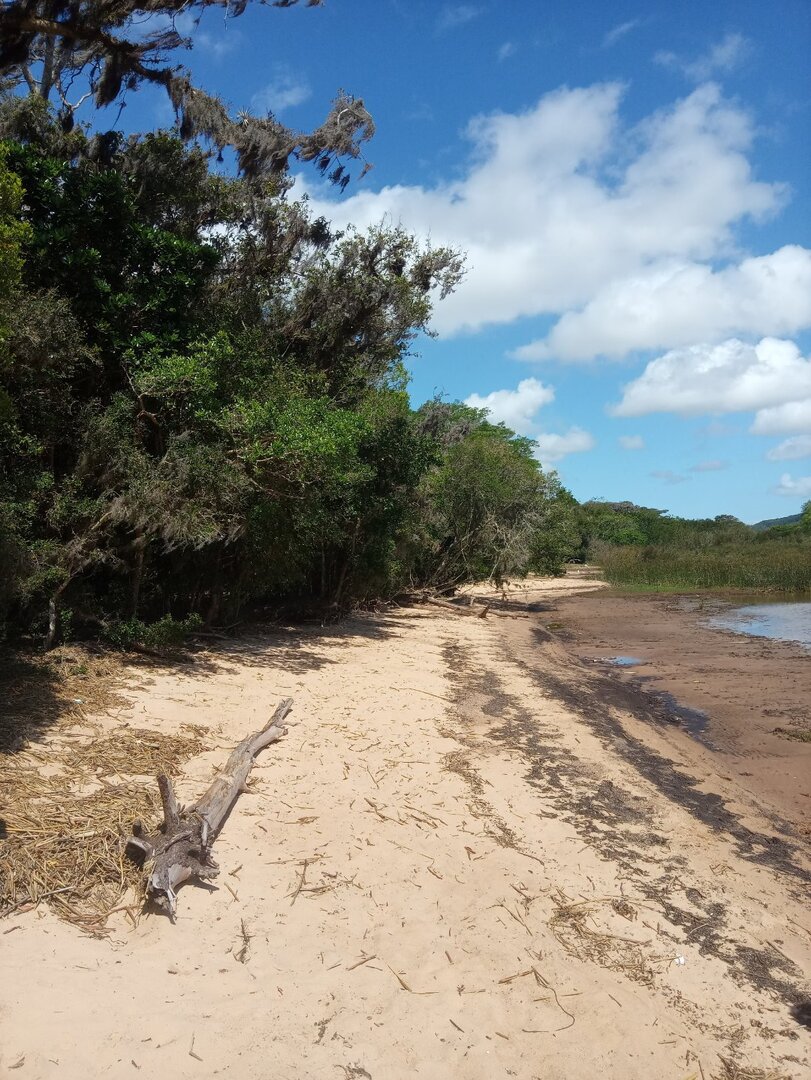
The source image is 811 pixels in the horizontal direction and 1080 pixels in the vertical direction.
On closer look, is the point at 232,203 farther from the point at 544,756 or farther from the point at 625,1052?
the point at 625,1052

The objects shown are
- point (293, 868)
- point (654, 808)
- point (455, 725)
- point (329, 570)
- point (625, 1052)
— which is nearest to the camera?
point (625, 1052)

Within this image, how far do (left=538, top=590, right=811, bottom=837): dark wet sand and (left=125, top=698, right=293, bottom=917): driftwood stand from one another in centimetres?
554

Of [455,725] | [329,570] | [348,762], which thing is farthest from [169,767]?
[329,570]

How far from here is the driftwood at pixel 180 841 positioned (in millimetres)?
4516

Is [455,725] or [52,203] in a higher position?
[52,203]

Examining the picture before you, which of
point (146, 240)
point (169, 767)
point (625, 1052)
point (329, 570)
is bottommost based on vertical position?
point (625, 1052)

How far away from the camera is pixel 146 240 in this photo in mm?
11477

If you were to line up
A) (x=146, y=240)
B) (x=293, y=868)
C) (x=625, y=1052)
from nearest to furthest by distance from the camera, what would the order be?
1. (x=625, y=1052)
2. (x=293, y=868)
3. (x=146, y=240)

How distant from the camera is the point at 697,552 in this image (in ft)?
189

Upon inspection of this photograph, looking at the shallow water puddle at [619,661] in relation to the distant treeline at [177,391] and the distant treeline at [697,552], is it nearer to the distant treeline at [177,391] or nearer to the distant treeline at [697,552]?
the distant treeline at [177,391]

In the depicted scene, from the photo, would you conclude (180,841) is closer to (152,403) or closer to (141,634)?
(141,634)

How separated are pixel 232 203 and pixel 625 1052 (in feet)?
46.5

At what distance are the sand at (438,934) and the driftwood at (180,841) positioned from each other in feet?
0.43

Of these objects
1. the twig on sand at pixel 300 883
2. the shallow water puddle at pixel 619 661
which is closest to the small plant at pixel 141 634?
the twig on sand at pixel 300 883
